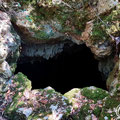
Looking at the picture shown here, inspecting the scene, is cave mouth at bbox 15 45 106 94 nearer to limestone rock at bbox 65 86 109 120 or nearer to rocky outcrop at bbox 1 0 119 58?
rocky outcrop at bbox 1 0 119 58

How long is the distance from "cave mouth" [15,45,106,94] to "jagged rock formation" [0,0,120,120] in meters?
1.64

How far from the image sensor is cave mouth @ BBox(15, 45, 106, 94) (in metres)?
7.23

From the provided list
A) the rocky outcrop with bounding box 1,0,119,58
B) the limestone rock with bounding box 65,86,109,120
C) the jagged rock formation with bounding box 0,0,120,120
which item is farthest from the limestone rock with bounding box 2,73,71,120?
the rocky outcrop with bounding box 1,0,119,58

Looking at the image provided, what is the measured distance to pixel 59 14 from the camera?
15.7ft

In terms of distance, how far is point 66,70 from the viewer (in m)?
8.36

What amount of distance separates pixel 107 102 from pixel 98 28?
103 inches

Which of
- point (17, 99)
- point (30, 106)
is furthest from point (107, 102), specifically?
point (17, 99)

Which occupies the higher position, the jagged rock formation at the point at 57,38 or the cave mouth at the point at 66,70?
the jagged rock formation at the point at 57,38

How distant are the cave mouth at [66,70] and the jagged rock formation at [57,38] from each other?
5.38 feet

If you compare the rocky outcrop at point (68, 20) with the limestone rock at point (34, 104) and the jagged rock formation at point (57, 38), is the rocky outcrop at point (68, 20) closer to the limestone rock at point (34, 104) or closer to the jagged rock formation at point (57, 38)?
the jagged rock formation at point (57, 38)

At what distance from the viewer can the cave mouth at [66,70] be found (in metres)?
7.23

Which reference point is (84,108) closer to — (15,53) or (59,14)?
(15,53)

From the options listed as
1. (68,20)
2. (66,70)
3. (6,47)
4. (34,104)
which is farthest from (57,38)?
(34,104)

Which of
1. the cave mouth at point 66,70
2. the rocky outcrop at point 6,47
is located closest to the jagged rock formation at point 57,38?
the rocky outcrop at point 6,47
